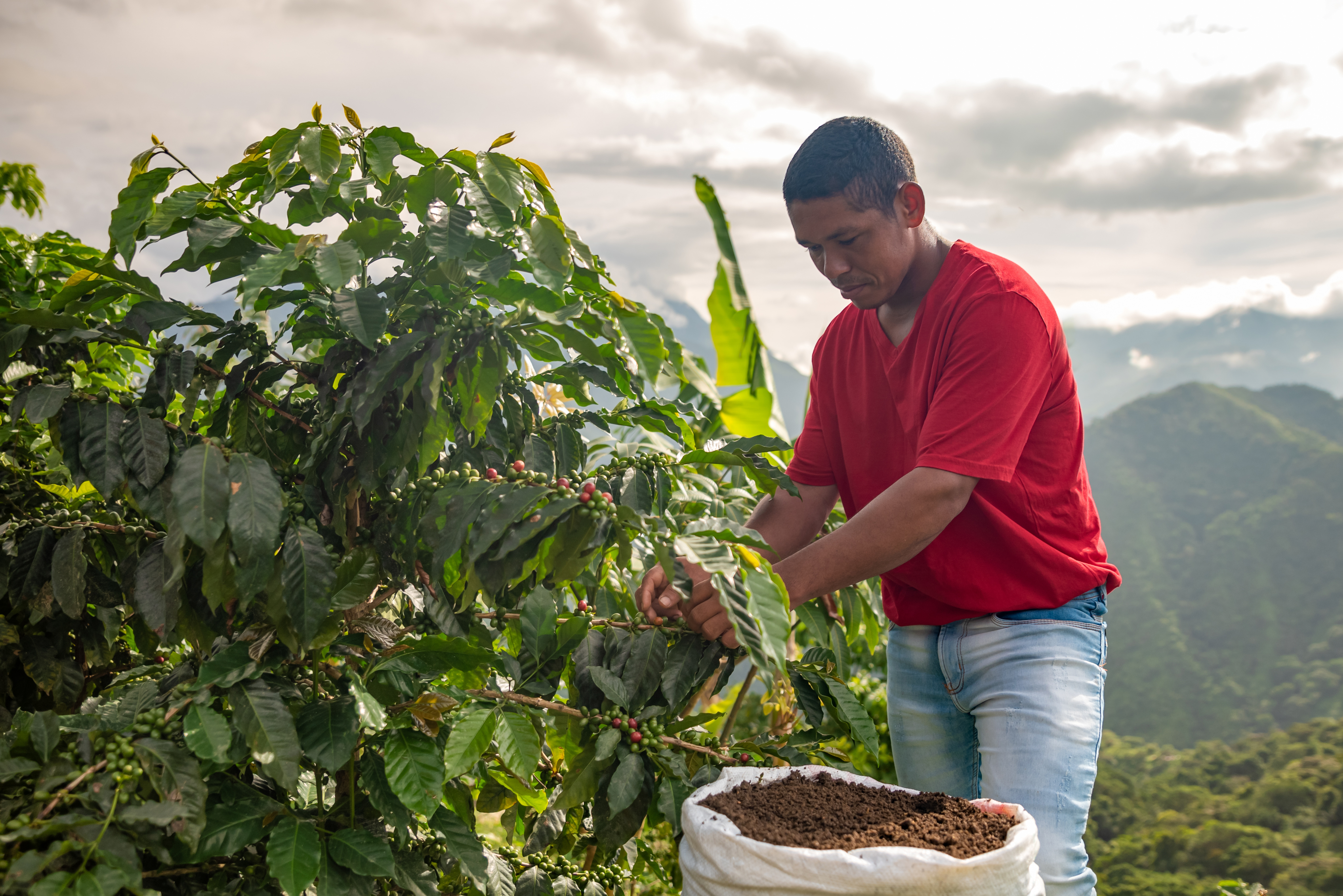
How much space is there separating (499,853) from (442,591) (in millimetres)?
754

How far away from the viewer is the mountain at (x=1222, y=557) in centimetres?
5088

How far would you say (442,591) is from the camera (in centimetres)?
150

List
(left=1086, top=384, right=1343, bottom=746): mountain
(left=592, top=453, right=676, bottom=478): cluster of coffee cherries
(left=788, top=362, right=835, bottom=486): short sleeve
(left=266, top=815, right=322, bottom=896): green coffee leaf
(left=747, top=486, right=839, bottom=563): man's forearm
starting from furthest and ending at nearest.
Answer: (left=1086, top=384, right=1343, bottom=746): mountain
(left=788, top=362, right=835, bottom=486): short sleeve
(left=747, top=486, right=839, bottom=563): man's forearm
(left=592, top=453, right=676, bottom=478): cluster of coffee cherries
(left=266, top=815, right=322, bottom=896): green coffee leaf

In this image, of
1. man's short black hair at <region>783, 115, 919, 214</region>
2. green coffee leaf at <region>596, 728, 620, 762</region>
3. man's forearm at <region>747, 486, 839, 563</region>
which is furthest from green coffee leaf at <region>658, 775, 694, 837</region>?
man's short black hair at <region>783, 115, 919, 214</region>

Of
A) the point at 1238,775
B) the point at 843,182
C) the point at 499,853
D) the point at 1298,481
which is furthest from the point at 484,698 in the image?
the point at 1298,481

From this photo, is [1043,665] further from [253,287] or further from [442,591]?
[253,287]

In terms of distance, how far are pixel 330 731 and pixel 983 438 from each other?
1180 millimetres

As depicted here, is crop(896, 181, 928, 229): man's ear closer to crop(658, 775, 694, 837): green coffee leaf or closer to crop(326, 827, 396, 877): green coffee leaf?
crop(658, 775, 694, 837): green coffee leaf

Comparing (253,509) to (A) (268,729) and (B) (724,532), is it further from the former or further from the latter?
(B) (724,532)

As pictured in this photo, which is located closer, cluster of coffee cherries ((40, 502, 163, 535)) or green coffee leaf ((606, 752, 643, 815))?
green coffee leaf ((606, 752, 643, 815))

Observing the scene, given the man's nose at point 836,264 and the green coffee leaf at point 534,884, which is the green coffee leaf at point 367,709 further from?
the man's nose at point 836,264

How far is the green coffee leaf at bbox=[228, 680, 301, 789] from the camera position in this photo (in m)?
1.22

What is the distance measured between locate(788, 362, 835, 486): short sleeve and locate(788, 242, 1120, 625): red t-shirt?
0.08m

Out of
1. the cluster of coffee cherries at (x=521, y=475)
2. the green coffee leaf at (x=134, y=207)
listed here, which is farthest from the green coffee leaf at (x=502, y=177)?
the green coffee leaf at (x=134, y=207)
